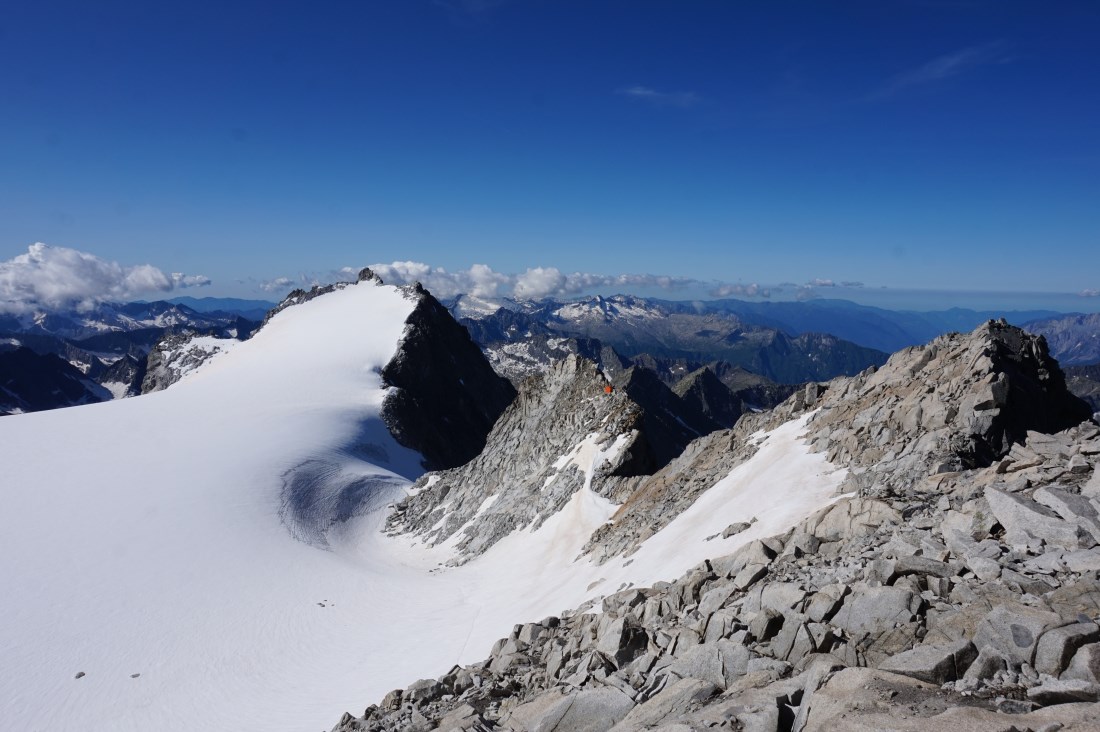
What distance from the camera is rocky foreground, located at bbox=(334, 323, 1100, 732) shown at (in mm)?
8914

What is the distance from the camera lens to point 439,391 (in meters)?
125

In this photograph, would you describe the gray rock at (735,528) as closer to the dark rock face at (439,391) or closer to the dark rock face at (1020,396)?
the dark rock face at (1020,396)

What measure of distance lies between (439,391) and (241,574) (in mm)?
78178

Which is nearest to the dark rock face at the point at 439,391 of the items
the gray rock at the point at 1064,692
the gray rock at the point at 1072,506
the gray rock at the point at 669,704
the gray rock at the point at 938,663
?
the gray rock at the point at 669,704

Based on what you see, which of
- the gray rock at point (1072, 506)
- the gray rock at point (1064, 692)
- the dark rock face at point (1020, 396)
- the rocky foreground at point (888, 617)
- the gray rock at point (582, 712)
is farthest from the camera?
the dark rock face at point (1020, 396)

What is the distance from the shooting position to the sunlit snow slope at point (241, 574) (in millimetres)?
28859

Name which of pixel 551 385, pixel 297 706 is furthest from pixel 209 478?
pixel 297 706

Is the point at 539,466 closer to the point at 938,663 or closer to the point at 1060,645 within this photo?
the point at 938,663

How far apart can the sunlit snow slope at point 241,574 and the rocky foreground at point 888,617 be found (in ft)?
14.8

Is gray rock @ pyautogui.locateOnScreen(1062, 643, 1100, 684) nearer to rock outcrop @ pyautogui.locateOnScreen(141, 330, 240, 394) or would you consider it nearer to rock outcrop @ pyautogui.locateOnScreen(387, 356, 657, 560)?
rock outcrop @ pyautogui.locateOnScreen(387, 356, 657, 560)

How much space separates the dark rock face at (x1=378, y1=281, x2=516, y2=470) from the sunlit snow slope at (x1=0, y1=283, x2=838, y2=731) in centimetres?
1659

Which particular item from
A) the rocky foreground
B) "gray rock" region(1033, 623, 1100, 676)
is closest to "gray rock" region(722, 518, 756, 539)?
the rocky foreground

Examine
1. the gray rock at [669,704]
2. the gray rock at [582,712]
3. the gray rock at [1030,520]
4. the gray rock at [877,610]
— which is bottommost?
the gray rock at [582,712]

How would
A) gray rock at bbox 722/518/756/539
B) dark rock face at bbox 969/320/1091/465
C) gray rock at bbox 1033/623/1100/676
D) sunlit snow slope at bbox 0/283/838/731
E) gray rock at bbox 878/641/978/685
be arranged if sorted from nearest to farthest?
1. gray rock at bbox 1033/623/1100/676
2. gray rock at bbox 878/641/978/685
3. dark rock face at bbox 969/320/1091/465
4. gray rock at bbox 722/518/756/539
5. sunlit snow slope at bbox 0/283/838/731
